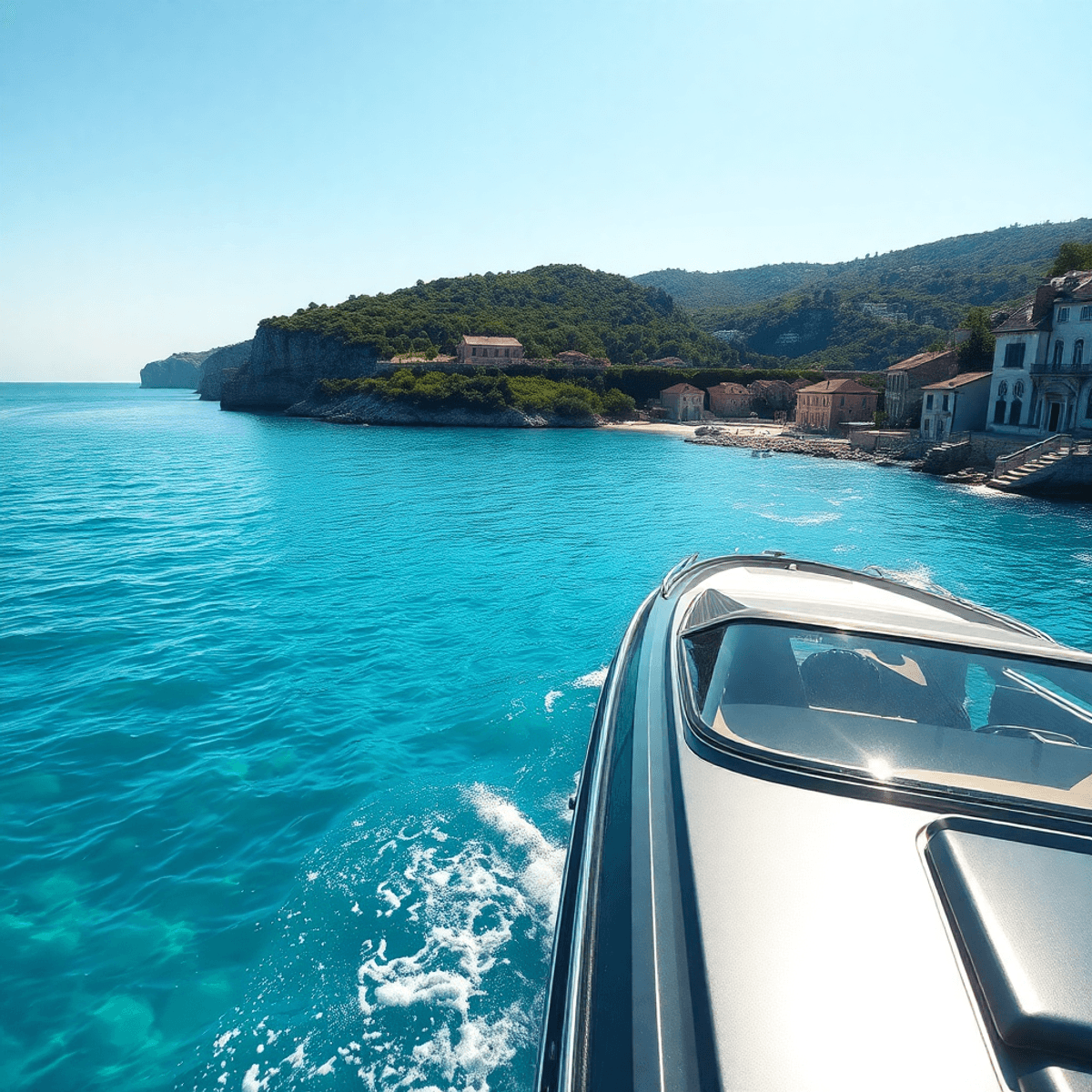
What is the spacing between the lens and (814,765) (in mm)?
3049

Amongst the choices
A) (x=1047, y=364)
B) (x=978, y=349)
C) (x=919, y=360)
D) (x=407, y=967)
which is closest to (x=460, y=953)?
A: (x=407, y=967)

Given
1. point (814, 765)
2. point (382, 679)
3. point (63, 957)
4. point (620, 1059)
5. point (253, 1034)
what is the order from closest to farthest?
1. point (620, 1059)
2. point (814, 765)
3. point (253, 1034)
4. point (63, 957)
5. point (382, 679)

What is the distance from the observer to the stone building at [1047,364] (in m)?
33.4

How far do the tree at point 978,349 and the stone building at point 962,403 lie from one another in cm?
525

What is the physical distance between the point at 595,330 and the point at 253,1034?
110341 millimetres

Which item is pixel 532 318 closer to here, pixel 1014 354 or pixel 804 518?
pixel 1014 354

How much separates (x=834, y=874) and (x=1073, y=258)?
56.6 m

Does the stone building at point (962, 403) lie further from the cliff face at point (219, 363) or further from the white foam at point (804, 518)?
the cliff face at point (219, 363)

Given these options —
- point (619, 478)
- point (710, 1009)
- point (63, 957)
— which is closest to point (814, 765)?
point (710, 1009)

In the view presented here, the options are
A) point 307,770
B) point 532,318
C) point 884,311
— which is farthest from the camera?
point 884,311

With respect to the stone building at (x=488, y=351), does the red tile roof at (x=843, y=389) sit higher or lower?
lower

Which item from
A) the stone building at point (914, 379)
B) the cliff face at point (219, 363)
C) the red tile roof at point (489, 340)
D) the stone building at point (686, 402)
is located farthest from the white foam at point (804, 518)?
the cliff face at point (219, 363)

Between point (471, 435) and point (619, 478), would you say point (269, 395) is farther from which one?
point (619, 478)

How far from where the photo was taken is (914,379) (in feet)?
166
